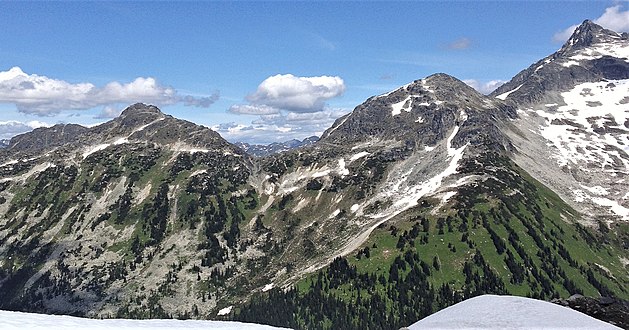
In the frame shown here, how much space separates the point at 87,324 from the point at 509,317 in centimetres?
1539

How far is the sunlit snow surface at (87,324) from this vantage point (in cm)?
1330

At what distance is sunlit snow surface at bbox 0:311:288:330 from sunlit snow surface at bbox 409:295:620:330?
7378 mm

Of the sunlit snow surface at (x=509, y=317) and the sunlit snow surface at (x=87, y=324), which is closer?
the sunlit snow surface at (x=87, y=324)

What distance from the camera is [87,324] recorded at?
14.5 metres

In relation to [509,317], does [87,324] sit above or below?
above

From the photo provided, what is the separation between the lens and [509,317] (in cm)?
1559

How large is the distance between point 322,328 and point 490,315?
18808 centimetres

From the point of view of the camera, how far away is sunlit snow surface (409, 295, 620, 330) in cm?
1483

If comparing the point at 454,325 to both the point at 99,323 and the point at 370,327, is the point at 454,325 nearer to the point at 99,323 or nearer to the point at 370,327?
the point at 99,323

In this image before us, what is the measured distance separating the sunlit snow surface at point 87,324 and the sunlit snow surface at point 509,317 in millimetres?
7378

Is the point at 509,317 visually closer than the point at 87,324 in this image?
No

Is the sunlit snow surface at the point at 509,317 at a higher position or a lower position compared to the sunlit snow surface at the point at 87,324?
lower

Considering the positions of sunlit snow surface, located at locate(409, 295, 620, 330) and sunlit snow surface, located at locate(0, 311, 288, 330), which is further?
sunlit snow surface, located at locate(409, 295, 620, 330)

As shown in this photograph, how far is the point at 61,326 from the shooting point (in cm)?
1350
